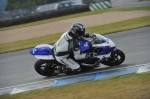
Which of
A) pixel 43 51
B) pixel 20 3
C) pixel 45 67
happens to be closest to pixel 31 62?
pixel 45 67

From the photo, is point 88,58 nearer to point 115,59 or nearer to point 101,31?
point 115,59

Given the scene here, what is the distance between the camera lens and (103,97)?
7.21 m

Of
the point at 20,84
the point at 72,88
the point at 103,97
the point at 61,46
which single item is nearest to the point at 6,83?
the point at 20,84

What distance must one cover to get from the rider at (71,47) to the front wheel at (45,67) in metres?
0.33

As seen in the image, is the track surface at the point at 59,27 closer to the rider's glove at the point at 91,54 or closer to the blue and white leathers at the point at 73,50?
the blue and white leathers at the point at 73,50

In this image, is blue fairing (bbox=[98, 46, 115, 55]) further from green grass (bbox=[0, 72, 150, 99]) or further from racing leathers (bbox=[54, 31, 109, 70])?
green grass (bbox=[0, 72, 150, 99])

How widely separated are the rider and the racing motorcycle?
5.3 inches

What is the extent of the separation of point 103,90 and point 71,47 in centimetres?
275

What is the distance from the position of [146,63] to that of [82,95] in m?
3.18

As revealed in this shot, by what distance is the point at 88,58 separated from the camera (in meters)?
10.5

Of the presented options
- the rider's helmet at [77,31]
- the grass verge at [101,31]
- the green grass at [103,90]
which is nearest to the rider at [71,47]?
the rider's helmet at [77,31]

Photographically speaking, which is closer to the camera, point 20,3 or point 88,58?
point 88,58

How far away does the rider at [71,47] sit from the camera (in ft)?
33.6

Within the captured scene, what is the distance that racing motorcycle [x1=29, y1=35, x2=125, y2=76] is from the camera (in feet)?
33.9
